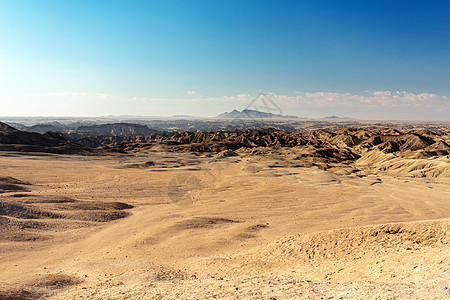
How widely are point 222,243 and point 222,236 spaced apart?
1.06 metres

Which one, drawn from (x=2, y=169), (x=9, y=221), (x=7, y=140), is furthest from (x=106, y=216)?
(x=7, y=140)

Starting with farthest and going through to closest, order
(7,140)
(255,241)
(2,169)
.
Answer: (7,140) → (2,169) → (255,241)

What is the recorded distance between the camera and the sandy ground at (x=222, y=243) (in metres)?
9.19

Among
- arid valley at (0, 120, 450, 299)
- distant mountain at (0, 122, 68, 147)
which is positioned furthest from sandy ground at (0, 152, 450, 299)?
distant mountain at (0, 122, 68, 147)

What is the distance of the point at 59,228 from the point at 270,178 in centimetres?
3066

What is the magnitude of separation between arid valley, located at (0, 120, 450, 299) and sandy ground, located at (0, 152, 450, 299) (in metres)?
0.08

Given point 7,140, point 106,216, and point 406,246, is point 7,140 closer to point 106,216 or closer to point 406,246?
point 106,216

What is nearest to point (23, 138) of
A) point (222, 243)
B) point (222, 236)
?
point (222, 236)

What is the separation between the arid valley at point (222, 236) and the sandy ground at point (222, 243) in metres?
0.08

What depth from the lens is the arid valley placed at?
9.35 meters

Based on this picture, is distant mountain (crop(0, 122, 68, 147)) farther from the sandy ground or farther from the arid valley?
the sandy ground

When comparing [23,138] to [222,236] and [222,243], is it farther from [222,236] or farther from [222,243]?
[222,243]

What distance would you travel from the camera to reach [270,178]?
43094 millimetres

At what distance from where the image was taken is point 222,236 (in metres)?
17.0
